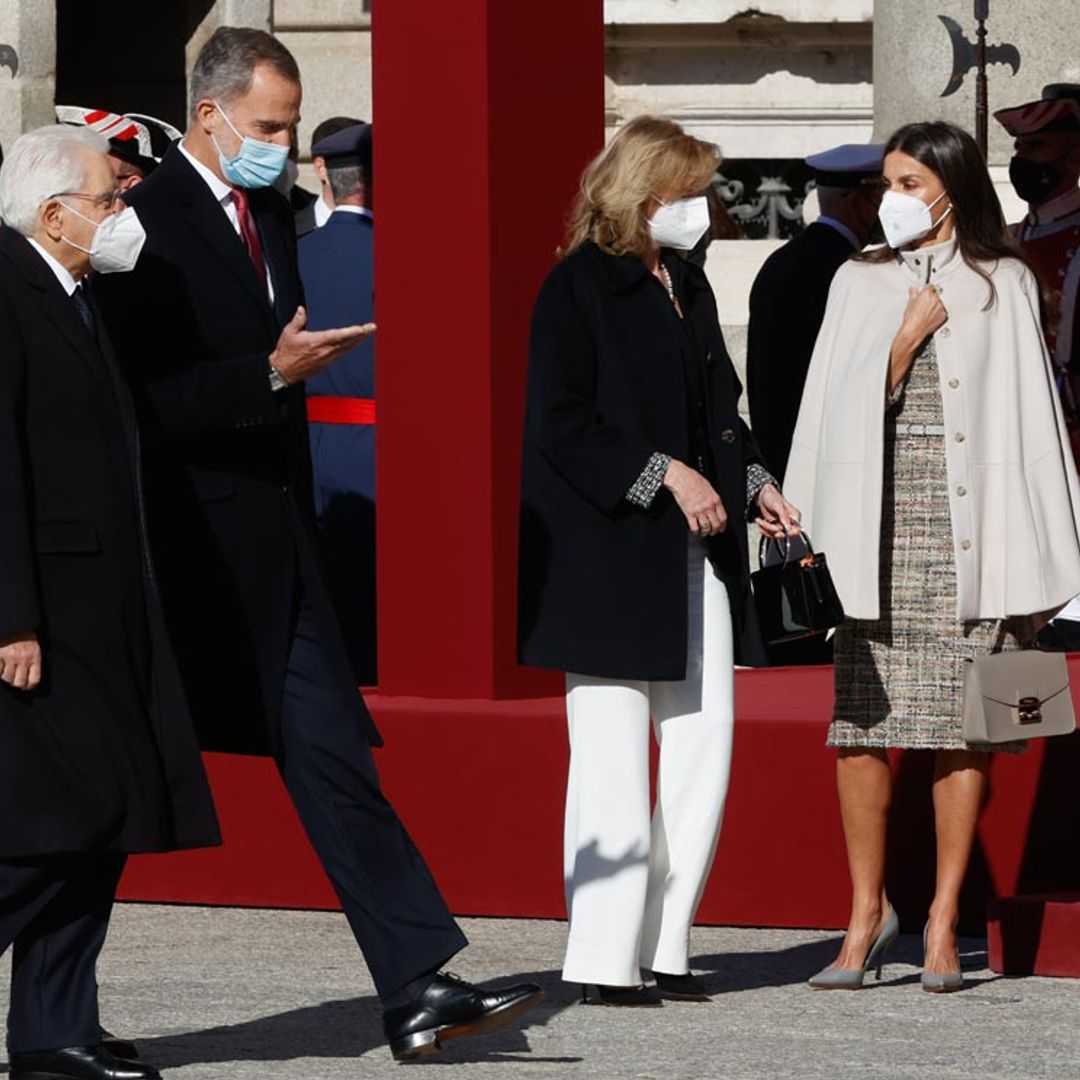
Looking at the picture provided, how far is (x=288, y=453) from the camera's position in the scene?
6.21 m

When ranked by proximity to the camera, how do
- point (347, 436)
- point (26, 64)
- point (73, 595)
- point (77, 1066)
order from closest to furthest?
point (73, 595)
point (77, 1066)
point (347, 436)
point (26, 64)

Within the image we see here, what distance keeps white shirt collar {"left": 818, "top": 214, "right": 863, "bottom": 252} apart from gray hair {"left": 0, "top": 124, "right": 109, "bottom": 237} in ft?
9.72

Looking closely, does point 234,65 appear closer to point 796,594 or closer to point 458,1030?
point 796,594

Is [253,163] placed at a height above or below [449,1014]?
above

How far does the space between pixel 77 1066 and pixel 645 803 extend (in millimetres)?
1259

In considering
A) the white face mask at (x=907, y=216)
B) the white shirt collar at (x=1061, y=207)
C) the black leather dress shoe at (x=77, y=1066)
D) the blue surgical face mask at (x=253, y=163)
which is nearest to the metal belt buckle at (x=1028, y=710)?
the white face mask at (x=907, y=216)

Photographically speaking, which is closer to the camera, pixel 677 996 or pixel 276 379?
pixel 276 379

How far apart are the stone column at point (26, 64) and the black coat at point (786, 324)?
260 inches

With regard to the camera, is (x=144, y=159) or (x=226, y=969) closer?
(x=226, y=969)

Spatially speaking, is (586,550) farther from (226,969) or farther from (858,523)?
(226,969)

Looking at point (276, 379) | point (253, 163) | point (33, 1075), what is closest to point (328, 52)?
point (253, 163)

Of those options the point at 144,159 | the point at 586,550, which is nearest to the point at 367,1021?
the point at 586,550

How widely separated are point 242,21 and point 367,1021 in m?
9.31

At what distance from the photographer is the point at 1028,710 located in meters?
6.70
